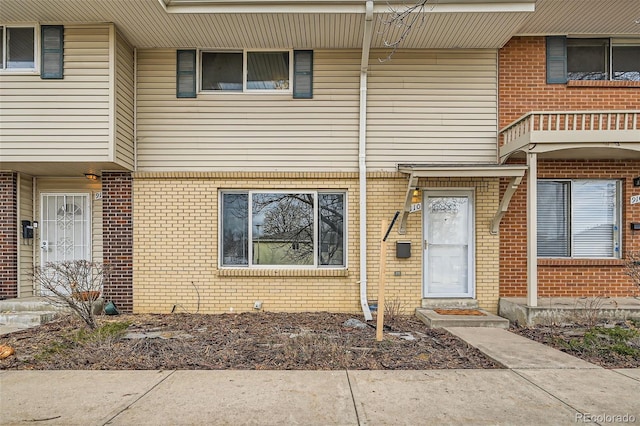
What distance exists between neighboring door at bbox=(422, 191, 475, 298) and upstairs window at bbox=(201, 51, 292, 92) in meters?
3.62

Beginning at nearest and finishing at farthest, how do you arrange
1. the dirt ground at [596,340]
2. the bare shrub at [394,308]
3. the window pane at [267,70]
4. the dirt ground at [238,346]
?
the dirt ground at [238,346] < the dirt ground at [596,340] < the bare shrub at [394,308] < the window pane at [267,70]

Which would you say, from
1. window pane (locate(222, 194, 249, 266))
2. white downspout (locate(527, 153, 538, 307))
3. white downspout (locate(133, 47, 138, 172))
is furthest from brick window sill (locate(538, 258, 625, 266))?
white downspout (locate(133, 47, 138, 172))

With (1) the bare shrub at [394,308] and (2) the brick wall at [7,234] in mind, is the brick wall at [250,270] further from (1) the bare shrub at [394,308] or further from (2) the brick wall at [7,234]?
(2) the brick wall at [7,234]

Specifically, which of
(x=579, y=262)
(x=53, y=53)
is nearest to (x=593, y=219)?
(x=579, y=262)

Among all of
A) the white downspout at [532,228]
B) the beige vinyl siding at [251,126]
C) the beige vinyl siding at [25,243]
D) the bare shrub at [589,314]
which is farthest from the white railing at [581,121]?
the beige vinyl siding at [25,243]

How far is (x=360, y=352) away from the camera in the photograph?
5.01m

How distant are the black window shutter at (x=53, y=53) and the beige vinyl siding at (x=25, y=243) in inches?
86.8

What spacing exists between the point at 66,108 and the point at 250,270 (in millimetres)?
4204

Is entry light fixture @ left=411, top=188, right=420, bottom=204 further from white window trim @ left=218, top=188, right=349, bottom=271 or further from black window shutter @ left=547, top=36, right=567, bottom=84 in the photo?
Result: black window shutter @ left=547, top=36, right=567, bottom=84

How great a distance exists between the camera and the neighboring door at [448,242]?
24.6ft

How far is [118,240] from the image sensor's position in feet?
24.4

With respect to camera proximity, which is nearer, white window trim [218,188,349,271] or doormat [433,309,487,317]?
doormat [433,309,487,317]

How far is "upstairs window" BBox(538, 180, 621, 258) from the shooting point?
298 inches

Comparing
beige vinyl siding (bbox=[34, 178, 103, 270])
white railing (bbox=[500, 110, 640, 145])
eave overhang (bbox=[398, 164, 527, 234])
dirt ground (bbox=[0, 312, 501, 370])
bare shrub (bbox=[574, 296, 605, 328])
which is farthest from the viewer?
beige vinyl siding (bbox=[34, 178, 103, 270])
